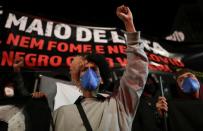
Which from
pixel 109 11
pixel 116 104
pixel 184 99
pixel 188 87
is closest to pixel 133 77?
pixel 116 104

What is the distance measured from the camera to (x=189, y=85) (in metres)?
2.74

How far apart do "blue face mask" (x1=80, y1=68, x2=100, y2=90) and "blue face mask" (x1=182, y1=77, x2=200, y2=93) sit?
92 cm

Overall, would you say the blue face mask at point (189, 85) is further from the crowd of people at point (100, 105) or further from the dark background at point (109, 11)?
the dark background at point (109, 11)

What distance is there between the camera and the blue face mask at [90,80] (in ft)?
6.60

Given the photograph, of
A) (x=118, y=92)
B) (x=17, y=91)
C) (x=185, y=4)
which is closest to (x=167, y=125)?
(x=118, y=92)

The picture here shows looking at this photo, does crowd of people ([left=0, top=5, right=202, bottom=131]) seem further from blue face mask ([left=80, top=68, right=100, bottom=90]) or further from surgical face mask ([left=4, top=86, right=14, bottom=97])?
surgical face mask ([left=4, top=86, right=14, bottom=97])

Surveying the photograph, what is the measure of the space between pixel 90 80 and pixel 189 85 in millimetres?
991

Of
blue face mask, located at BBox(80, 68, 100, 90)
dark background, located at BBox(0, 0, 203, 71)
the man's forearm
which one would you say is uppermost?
dark background, located at BBox(0, 0, 203, 71)

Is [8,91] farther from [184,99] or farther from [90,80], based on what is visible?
[184,99]

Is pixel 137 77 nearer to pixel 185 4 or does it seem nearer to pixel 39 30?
pixel 39 30

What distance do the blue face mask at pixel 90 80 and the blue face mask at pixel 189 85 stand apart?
3.03 ft

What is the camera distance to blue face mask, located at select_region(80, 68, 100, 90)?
2.01m

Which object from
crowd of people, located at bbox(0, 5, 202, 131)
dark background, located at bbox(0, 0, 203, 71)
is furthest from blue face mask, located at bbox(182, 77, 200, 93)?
dark background, located at bbox(0, 0, 203, 71)

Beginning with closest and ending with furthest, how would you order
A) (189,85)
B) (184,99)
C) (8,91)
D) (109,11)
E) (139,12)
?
(184,99)
(189,85)
(8,91)
(109,11)
(139,12)
